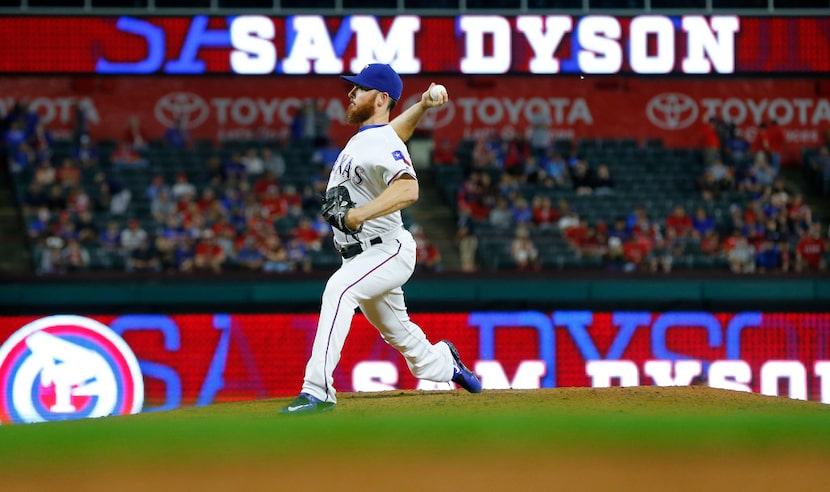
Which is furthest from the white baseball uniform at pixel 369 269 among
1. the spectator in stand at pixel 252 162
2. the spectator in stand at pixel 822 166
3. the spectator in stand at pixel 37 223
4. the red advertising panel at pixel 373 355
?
the spectator in stand at pixel 822 166

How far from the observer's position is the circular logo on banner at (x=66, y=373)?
38.3 ft

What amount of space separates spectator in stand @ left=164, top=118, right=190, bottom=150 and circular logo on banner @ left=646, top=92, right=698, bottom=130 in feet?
27.0

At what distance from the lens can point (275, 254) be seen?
1507cm

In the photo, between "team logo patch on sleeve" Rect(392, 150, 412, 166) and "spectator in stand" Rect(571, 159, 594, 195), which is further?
"spectator in stand" Rect(571, 159, 594, 195)

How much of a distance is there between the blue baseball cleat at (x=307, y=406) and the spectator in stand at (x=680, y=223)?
10984 mm

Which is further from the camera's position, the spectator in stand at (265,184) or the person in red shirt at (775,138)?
the person in red shirt at (775,138)

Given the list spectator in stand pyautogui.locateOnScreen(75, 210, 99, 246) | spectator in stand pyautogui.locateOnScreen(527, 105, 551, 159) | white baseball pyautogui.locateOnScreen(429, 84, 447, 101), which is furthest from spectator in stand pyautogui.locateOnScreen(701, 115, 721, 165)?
white baseball pyautogui.locateOnScreen(429, 84, 447, 101)

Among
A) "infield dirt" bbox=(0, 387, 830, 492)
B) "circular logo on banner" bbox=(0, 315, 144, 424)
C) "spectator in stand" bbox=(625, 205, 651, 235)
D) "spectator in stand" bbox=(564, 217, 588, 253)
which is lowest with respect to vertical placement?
"circular logo on banner" bbox=(0, 315, 144, 424)

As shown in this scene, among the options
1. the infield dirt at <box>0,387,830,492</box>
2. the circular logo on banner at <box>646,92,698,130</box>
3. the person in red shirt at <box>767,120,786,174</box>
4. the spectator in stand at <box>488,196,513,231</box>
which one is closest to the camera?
the infield dirt at <box>0,387,830,492</box>

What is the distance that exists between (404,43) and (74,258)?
4.74m

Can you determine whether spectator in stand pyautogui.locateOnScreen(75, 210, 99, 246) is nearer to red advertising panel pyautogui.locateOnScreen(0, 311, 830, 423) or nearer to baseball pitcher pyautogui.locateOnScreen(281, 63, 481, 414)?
red advertising panel pyautogui.locateOnScreen(0, 311, 830, 423)

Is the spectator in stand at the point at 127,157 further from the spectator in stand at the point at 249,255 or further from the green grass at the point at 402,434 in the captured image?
the green grass at the point at 402,434

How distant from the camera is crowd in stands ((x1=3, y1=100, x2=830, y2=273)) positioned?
15516 millimetres

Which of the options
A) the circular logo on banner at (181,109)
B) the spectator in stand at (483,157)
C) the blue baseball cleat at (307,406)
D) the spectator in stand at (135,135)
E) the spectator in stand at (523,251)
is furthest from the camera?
the circular logo on banner at (181,109)
